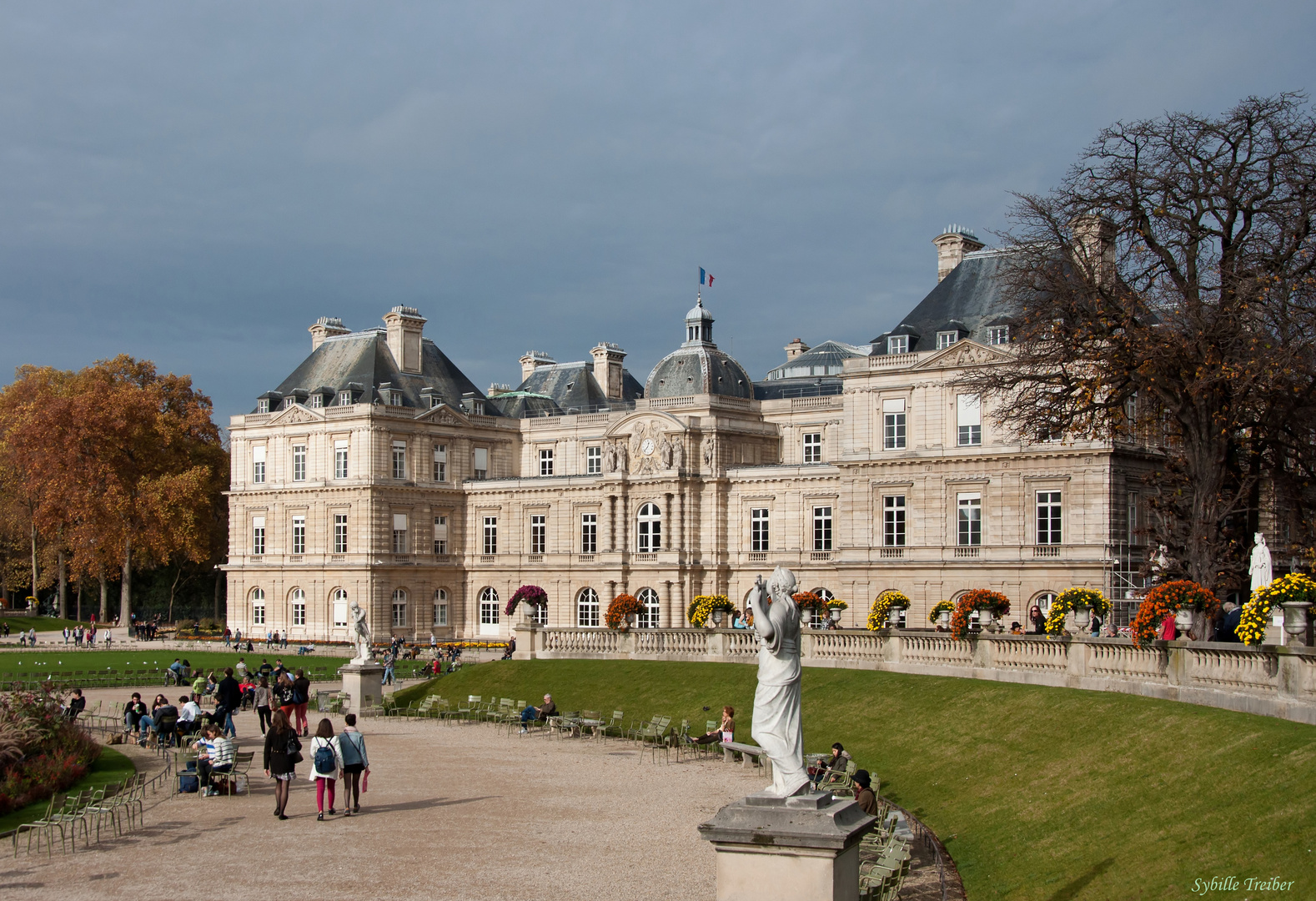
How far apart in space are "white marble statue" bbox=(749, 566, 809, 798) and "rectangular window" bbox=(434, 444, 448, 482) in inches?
2530

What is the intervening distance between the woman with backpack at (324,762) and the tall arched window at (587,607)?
47.2 metres

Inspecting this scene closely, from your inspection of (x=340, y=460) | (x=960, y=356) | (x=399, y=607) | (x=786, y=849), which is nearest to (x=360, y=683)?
(x=960, y=356)

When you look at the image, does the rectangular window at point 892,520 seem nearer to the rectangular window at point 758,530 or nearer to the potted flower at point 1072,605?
the rectangular window at point 758,530

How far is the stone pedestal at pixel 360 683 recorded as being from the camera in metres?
41.0

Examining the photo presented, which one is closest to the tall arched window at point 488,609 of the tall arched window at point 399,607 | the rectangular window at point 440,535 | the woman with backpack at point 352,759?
the rectangular window at point 440,535

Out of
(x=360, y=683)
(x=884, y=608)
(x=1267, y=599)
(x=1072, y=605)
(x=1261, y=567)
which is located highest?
(x=1261, y=567)

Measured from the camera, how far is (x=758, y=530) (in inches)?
2554

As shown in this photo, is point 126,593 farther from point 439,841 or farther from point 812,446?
point 439,841

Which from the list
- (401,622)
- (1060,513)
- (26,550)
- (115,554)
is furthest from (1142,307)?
(26,550)

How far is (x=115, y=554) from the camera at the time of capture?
77125mm

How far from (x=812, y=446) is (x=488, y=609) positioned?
20.1 m

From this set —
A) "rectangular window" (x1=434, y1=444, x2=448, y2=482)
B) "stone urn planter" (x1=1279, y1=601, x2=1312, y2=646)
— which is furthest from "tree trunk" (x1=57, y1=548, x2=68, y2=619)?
"stone urn planter" (x1=1279, y1=601, x2=1312, y2=646)

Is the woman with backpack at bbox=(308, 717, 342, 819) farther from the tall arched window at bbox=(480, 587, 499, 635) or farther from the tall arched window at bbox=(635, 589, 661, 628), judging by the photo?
the tall arched window at bbox=(480, 587, 499, 635)

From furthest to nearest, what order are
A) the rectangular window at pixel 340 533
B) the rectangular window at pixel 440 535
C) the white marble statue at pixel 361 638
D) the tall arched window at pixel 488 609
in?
1. the rectangular window at pixel 440 535
2. the tall arched window at pixel 488 609
3. the rectangular window at pixel 340 533
4. the white marble statue at pixel 361 638
